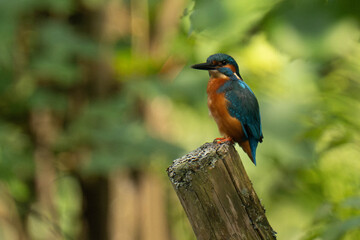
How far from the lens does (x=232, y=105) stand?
212 centimetres

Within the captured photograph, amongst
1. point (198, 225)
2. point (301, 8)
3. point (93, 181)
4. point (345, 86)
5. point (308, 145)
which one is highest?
point (93, 181)

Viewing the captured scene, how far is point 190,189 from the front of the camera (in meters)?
1.61

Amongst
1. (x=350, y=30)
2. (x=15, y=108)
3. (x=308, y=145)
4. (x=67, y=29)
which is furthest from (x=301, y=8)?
(x=15, y=108)

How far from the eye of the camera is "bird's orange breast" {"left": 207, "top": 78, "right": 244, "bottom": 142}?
213cm

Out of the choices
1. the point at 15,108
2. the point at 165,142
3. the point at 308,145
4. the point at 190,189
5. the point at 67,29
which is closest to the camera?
the point at 190,189

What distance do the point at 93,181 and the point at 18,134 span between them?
124cm

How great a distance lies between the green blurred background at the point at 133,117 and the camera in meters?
3.80

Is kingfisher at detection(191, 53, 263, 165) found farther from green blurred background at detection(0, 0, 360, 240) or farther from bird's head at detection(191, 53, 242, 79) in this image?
green blurred background at detection(0, 0, 360, 240)

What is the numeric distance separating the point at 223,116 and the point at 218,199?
0.63 metres

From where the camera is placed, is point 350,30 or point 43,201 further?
point 43,201

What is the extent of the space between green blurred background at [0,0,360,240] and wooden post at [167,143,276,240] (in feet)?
4.83

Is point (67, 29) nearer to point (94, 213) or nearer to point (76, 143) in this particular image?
point (76, 143)

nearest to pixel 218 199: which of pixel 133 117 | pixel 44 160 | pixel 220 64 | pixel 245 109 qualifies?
pixel 245 109

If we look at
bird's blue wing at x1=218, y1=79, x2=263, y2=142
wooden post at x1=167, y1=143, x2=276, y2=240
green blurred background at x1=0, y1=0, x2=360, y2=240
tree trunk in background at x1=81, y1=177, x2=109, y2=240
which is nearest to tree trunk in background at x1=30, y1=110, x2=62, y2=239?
green blurred background at x1=0, y1=0, x2=360, y2=240
